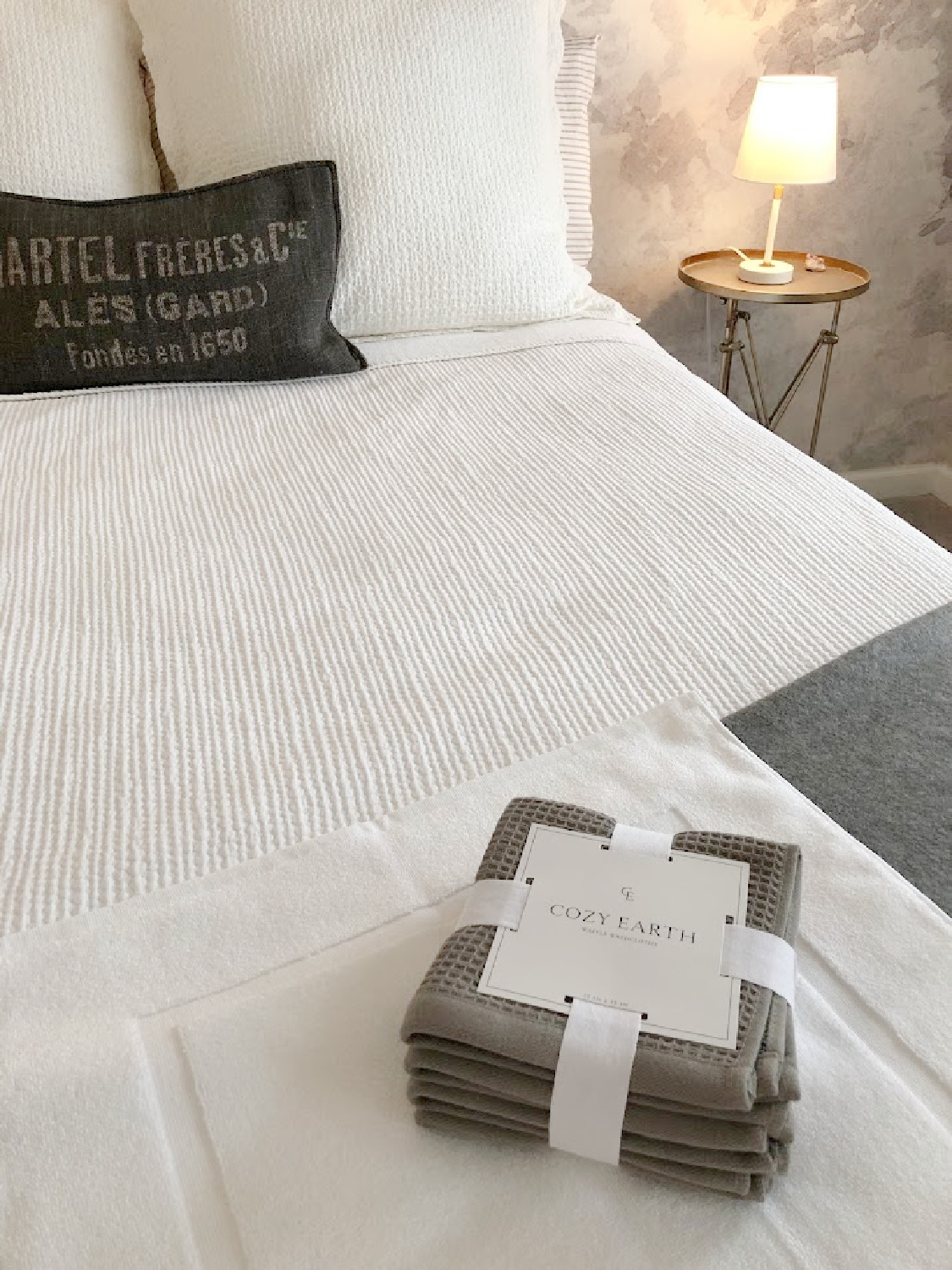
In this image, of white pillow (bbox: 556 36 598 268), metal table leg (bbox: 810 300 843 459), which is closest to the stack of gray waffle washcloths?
white pillow (bbox: 556 36 598 268)

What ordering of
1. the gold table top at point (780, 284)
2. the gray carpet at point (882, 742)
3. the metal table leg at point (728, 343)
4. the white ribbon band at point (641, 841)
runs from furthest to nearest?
1. the metal table leg at point (728, 343)
2. the gold table top at point (780, 284)
3. the gray carpet at point (882, 742)
4. the white ribbon band at point (641, 841)

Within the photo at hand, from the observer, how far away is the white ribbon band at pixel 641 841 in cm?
64

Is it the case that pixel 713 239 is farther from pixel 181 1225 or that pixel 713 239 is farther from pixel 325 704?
pixel 181 1225

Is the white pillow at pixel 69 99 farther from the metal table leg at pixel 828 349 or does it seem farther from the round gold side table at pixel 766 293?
the metal table leg at pixel 828 349

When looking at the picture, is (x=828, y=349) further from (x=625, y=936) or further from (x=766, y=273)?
(x=625, y=936)

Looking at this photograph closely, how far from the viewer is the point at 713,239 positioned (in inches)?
89.0

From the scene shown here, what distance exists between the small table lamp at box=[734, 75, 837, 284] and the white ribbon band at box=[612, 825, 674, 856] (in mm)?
1592

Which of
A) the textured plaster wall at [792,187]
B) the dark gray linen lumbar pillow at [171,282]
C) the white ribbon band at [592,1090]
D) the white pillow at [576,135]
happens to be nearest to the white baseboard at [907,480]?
the textured plaster wall at [792,187]

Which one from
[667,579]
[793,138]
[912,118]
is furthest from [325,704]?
[912,118]

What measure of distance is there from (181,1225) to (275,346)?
1.14 meters

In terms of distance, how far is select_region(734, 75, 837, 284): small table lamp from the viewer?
73.1 inches

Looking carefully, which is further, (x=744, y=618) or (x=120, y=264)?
(x=120, y=264)

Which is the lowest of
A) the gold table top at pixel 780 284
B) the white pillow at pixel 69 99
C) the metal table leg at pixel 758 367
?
the metal table leg at pixel 758 367

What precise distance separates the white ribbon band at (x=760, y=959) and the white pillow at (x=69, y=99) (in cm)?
136
